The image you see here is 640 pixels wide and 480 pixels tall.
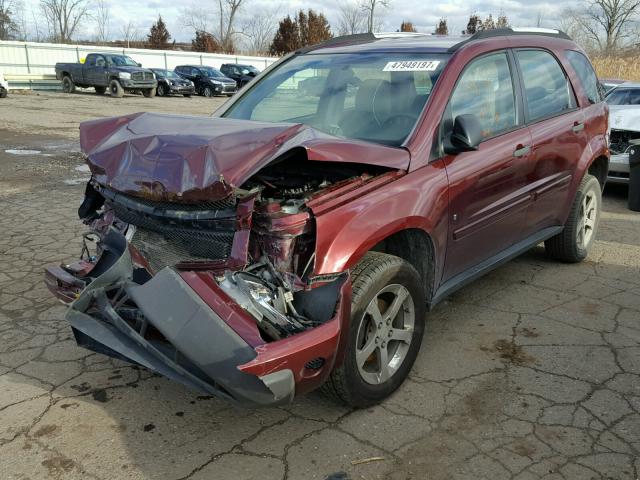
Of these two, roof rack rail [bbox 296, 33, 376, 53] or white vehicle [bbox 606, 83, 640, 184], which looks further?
white vehicle [bbox 606, 83, 640, 184]

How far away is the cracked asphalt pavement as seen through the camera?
105 inches

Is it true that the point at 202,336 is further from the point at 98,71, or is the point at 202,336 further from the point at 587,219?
the point at 98,71

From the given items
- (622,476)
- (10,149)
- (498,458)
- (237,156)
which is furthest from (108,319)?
(10,149)

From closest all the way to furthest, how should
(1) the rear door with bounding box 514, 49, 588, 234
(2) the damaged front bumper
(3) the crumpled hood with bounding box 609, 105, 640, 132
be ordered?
1. (2) the damaged front bumper
2. (1) the rear door with bounding box 514, 49, 588, 234
3. (3) the crumpled hood with bounding box 609, 105, 640, 132

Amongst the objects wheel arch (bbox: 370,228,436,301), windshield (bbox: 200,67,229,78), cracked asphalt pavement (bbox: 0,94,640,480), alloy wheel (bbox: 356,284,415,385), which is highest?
windshield (bbox: 200,67,229,78)

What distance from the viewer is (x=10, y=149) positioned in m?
11.3

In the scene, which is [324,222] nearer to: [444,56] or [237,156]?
[237,156]

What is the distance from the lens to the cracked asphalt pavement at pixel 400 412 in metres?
2.67

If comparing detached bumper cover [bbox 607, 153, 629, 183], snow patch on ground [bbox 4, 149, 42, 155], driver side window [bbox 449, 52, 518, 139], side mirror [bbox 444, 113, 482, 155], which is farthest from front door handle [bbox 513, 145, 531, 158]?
snow patch on ground [bbox 4, 149, 42, 155]

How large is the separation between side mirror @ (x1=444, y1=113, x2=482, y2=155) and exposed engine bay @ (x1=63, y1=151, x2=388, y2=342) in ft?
2.44

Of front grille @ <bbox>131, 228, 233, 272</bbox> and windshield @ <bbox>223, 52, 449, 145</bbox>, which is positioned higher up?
windshield @ <bbox>223, 52, 449, 145</bbox>

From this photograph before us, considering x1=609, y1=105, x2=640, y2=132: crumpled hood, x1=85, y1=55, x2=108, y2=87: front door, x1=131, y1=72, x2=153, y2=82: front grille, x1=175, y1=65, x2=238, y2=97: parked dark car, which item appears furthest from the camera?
x1=175, y1=65, x2=238, y2=97: parked dark car

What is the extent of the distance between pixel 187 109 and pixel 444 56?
19.7 m

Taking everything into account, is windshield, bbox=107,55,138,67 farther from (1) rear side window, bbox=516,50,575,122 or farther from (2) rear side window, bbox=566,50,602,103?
(1) rear side window, bbox=516,50,575,122
